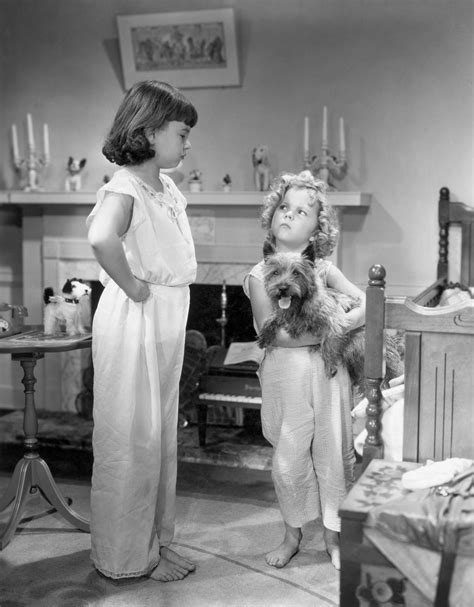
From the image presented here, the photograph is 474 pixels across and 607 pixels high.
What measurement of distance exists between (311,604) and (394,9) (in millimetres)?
2943

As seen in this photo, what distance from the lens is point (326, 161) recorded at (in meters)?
4.10

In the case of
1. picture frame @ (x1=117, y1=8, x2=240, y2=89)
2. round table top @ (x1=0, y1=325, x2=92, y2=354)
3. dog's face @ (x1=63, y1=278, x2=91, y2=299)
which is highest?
picture frame @ (x1=117, y1=8, x2=240, y2=89)

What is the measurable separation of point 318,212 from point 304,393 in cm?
55

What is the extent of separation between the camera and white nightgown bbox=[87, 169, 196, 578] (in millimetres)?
2365

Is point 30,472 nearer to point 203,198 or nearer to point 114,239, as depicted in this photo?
point 114,239

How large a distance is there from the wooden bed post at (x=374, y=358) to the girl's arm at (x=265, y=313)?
0.32m

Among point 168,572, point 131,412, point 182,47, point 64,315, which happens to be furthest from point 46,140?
point 168,572

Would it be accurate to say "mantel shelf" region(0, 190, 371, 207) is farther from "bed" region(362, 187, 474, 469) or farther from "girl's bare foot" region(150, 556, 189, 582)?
"girl's bare foot" region(150, 556, 189, 582)

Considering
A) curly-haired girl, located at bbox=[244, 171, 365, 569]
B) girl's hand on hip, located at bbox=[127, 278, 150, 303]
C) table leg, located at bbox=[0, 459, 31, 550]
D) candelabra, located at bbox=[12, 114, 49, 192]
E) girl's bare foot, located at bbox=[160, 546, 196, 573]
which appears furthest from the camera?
candelabra, located at bbox=[12, 114, 49, 192]

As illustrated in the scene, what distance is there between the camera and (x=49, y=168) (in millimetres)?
4672

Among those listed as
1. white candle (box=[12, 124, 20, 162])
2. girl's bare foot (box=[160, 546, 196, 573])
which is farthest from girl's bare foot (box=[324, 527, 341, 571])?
white candle (box=[12, 124, 20, 162])

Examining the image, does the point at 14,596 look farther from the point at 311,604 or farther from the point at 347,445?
the point at 347,445

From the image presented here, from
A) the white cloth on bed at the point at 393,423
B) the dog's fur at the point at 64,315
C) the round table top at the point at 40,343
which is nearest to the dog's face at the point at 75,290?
the dog's fur at the point at 64,315

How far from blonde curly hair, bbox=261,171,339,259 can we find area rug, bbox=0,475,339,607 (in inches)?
39.4
